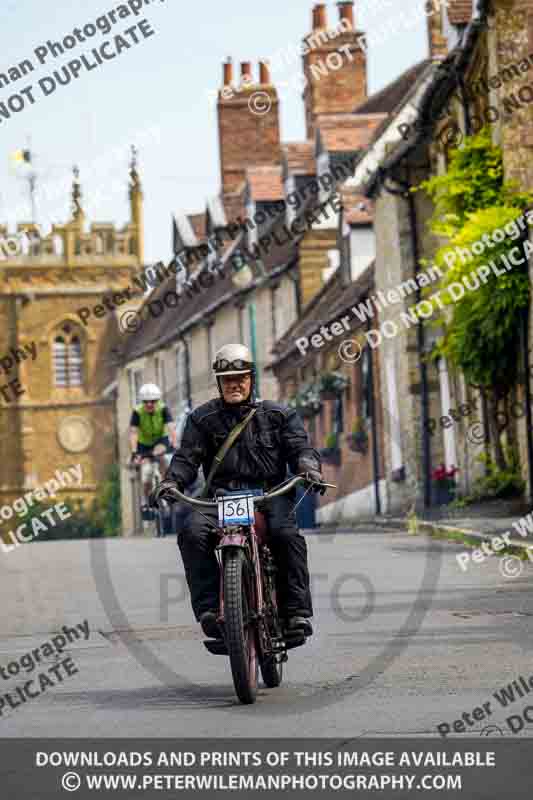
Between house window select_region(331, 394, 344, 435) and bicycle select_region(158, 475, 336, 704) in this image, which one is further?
house window select_region(331, 394, 344, 435)

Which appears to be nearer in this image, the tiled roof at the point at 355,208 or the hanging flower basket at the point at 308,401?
the tiled roof at the point at 355,208

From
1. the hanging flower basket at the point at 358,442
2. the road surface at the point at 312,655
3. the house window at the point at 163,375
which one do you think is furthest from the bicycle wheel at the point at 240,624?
the house window at the point at 163,375

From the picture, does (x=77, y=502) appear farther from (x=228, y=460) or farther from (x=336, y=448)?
(x=228, y=460)

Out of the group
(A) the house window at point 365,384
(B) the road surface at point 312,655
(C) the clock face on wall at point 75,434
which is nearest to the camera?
(B) the road surface at point 312,655

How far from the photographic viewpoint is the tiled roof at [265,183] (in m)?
51.5

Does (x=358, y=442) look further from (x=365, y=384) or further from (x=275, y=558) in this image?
(x=275, y=558)

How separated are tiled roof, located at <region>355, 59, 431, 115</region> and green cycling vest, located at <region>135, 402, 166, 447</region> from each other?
23581 mm

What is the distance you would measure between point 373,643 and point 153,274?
6829 cm

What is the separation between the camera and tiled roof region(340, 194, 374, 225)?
138ft

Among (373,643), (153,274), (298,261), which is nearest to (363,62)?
(298,261)

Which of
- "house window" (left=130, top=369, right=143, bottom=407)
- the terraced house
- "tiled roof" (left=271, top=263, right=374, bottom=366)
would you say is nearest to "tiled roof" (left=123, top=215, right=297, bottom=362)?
the terraced house

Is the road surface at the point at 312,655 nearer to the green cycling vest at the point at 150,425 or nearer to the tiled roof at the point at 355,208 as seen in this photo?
the green cycling vest at the point at 150,425

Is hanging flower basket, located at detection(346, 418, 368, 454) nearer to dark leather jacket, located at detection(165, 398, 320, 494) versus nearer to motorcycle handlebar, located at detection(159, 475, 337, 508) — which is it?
dark leather jacket, located at detection(165, 398, 320, 494)

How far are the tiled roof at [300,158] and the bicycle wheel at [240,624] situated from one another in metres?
37.7
